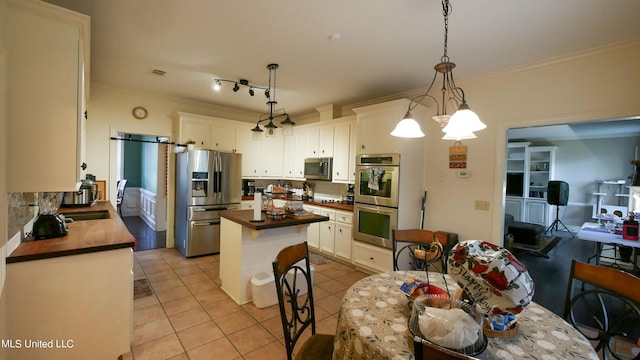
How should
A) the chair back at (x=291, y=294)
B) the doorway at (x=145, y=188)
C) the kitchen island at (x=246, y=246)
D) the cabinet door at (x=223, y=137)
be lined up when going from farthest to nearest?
the doorway at (x=145, y=188) < the cabinet door at (x=223, y=137) < the kitchen island at (x=246, y=246) < the chair back at (x=291, y=294)

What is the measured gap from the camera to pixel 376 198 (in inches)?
145

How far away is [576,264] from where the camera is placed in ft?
4.94

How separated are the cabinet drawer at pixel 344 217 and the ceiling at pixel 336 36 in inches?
75.6

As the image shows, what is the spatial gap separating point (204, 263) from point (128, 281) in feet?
7.33

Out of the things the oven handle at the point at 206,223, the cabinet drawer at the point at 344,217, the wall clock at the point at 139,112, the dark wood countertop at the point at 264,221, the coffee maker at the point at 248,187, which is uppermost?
the wall clock at the point at 139,112

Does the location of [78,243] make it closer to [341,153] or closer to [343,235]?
[343,235]

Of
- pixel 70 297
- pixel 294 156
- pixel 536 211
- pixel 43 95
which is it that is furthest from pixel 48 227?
pixel 536 211

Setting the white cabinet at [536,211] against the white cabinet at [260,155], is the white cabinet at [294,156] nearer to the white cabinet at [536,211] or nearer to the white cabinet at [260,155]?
the white cabinet at [260,155]

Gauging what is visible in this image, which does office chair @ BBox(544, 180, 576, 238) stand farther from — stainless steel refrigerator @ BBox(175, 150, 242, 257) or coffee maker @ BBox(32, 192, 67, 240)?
coffee maker @ BBox(32, 192, 67, 240)

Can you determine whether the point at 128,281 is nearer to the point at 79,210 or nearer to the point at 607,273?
the point at 79,210

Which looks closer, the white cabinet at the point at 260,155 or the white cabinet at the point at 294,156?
the white cabinet at the point at 260,155

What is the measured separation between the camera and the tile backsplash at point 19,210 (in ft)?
5.16

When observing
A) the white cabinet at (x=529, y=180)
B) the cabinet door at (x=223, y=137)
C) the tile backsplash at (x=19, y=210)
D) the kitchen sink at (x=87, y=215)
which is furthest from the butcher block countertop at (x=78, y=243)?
the white cabinet at (x=529, y=180)

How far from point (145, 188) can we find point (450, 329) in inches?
320
